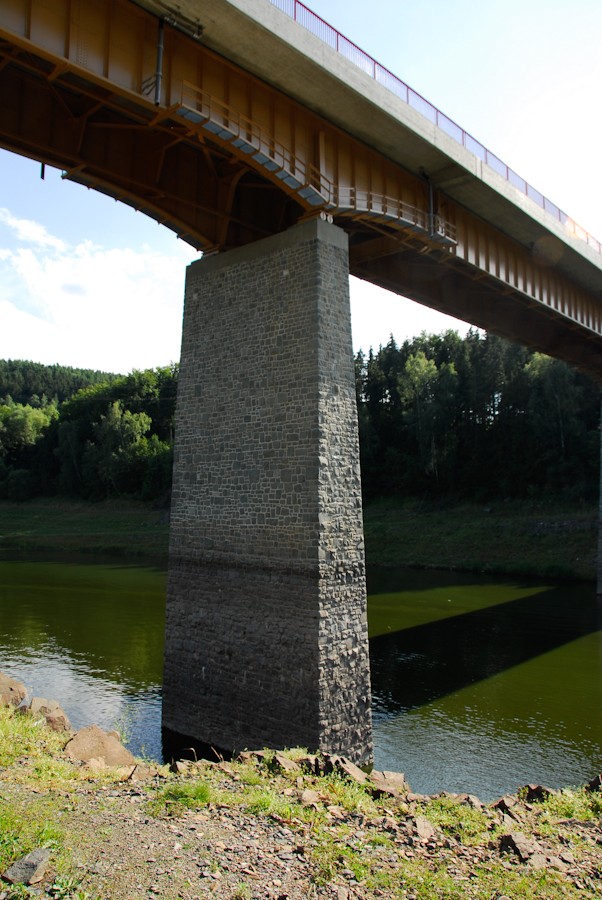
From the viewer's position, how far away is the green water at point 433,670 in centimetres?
1198

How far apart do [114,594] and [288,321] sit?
19.9m

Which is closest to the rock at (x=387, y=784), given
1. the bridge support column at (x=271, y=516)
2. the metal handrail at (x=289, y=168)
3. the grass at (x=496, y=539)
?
the bridge support column at (x=271, y=516)

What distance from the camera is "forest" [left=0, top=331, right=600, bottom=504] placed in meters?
47.0

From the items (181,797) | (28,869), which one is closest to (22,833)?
(28,869)

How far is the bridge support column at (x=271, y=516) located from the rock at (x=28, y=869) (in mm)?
5942

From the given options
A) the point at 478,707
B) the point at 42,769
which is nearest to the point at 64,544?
the point at 478,707

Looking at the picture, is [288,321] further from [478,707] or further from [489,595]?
[489,595]

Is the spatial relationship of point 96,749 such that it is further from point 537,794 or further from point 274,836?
point 537,794

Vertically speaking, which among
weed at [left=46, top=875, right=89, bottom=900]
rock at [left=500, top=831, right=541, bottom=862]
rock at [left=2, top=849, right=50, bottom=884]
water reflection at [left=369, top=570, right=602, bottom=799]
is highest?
rock at [left=2, top=849, right=50, bottom=884]

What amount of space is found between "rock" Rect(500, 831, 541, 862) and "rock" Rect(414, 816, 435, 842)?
28.4 inches

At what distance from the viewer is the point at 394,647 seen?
19.5 meters

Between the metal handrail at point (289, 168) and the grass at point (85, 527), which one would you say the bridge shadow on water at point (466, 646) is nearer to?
the metal handrail at point (289, 168)

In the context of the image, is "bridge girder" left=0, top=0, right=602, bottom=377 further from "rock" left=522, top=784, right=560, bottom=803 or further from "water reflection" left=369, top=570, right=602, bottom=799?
"water reflection" left=369, top=570, right=602, bottom=799

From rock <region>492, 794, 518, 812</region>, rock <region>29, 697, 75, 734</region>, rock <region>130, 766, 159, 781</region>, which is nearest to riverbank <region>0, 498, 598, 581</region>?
rock <region>492, 794, 518, 812</region>
